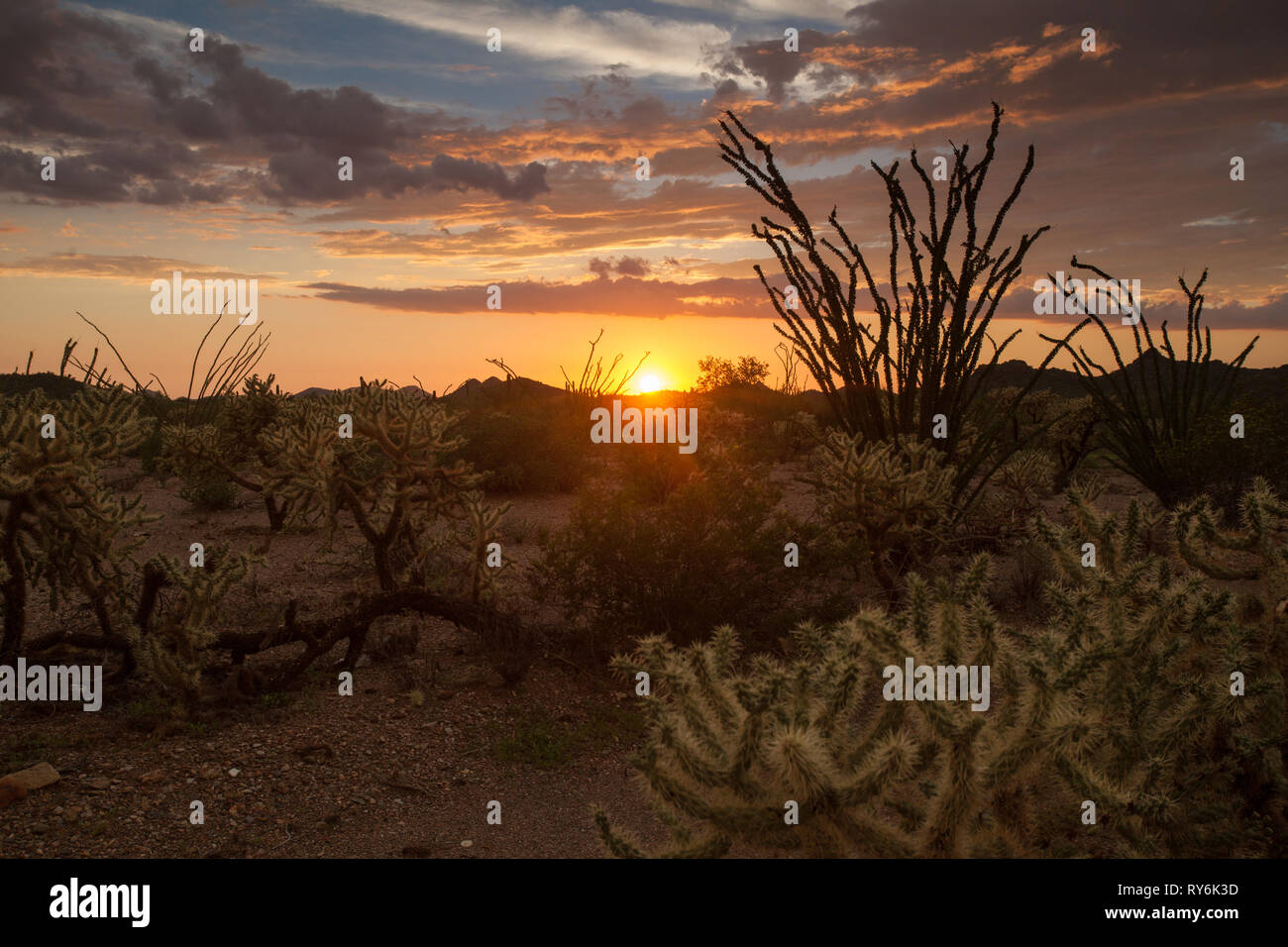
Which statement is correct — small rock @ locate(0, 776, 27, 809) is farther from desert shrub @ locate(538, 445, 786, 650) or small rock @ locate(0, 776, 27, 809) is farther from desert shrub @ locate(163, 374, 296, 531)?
desert shrub @ locate(163, 374, 296, 531)

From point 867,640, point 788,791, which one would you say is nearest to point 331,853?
point 788,791

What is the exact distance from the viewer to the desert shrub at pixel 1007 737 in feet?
9.98

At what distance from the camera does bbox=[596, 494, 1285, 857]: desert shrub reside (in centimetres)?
304

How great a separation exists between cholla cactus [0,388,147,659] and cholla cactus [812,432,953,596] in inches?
232

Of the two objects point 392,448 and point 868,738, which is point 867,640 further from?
point 392,448

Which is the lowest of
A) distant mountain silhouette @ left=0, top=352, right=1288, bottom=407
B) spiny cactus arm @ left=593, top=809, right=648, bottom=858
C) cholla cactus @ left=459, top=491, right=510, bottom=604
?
spiny cactus arm @ left=593, top=809, right=648, bottom=858

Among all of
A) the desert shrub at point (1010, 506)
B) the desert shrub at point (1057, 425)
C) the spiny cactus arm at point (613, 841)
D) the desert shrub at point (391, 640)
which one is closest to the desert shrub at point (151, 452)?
the desert shrub at point (391, 640)

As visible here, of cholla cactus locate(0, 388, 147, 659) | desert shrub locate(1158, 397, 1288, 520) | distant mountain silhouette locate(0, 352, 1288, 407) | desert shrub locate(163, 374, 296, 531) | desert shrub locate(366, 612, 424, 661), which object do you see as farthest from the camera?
distant mountain silhouette locate(0, 352, 1288, 407)

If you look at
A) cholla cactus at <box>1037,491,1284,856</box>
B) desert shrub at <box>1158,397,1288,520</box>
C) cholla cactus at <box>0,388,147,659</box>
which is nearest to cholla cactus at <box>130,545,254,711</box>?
cholla cactus at <box>0,388,147,659</box>

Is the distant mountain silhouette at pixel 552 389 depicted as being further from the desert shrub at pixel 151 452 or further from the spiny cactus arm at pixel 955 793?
the spiny cactus arm at pixel 955 793

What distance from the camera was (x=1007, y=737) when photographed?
3.30 meters

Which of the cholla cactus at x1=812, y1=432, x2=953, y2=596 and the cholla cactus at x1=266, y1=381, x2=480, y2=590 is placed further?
the cholla cactus at x1=812, y1=432, x2=953, y2=596

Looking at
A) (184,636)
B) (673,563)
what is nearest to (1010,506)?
(673,563)

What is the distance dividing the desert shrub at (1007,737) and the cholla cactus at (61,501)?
3958mm
